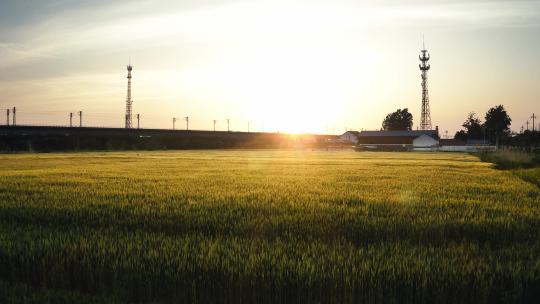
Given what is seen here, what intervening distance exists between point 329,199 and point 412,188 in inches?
222

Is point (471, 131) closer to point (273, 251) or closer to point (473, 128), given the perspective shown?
point (473, 128)

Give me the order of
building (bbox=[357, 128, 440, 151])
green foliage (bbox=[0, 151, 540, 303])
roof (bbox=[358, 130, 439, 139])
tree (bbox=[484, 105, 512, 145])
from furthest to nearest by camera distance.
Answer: tree (bbox=[484, 105, 512, 145]), roof (bbox=[358, 130, 439, 139]), building (bbox=[357, 128, 440, 151]), green foliage (bbox=[0, 151, 540, 303])

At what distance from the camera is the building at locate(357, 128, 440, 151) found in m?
141

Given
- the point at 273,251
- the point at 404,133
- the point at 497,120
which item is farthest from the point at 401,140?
the point at 273,251

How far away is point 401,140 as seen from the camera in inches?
5920

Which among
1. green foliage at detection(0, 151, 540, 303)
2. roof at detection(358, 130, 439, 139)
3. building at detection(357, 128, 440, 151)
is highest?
roof at detection(358, 130, 439, 139)

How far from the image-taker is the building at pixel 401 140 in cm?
14148

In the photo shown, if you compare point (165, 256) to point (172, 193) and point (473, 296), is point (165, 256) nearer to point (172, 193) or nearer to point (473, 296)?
point (473, 296)

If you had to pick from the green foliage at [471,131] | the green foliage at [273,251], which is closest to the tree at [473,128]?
the green foliage at [471,131]

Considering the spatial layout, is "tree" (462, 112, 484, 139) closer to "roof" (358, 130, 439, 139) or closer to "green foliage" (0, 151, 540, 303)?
"roof" (358, 130, 439, 139)

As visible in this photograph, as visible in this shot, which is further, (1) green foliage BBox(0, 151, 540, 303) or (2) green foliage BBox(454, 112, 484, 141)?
(2) green foliage BBox(454, 112, 484, 141)

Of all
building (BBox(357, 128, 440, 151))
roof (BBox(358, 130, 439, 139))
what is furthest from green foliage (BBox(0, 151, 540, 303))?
roof (BBox(358, 130, 439, 139))

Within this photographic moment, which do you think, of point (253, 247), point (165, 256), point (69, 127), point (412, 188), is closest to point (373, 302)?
point (253, 247)

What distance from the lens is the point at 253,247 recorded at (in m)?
7.57
